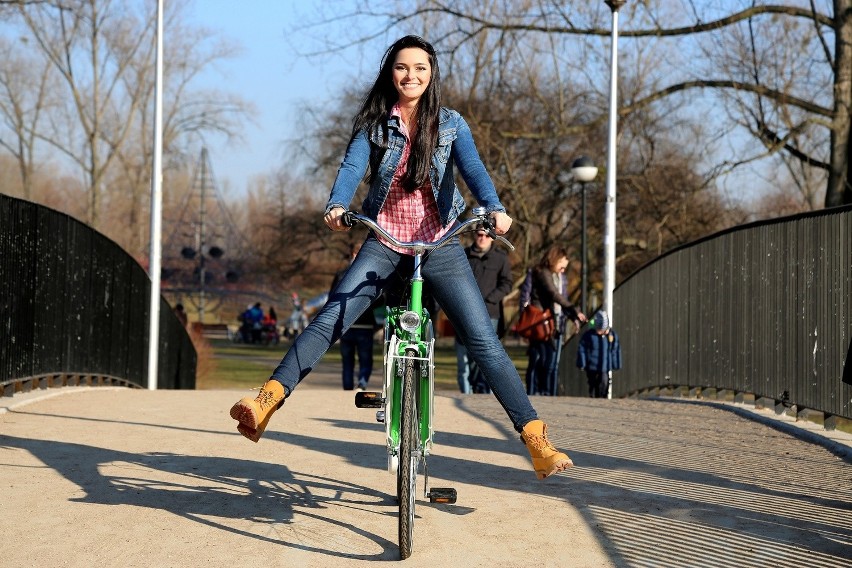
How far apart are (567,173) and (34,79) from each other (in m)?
28.3

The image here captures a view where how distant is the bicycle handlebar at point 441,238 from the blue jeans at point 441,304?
220mm

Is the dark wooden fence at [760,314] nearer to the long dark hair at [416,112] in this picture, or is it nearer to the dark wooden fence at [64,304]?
the long dark hair at [416,112]

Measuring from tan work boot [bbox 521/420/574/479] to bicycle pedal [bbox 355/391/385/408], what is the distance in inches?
24.9

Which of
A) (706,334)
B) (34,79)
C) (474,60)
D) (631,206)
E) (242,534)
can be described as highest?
(34,79)

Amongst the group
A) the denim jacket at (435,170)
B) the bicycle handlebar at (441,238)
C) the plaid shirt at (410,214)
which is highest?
the denim jacket at (435,170)

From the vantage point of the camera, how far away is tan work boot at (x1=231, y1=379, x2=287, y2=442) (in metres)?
4.95

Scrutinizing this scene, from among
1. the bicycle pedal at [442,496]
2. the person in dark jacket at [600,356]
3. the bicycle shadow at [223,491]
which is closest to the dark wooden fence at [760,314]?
the person in dark jacket at [600,356]

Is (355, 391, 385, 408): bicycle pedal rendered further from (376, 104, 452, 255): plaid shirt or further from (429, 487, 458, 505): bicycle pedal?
(376, 104, 452, 255): plaid shirt

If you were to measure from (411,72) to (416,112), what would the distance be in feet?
0.55

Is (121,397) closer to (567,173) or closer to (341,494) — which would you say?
(341,494)

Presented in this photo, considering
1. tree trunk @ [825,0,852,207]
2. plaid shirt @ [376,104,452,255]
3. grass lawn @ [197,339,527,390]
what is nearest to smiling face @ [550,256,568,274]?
tree trunk @ [825,0,852,207]

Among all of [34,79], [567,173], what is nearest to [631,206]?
[567,173]

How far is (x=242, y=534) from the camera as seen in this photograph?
5.09 metres

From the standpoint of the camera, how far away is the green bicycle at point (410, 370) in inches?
192
